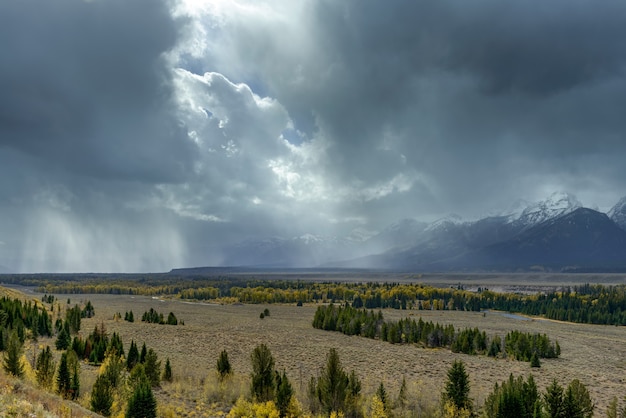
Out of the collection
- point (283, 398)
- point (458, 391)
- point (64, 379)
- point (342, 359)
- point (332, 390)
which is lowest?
point (342, 359)

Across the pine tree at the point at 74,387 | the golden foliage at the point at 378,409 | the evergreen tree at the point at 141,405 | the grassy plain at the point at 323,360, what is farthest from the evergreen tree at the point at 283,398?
the pine tree at the point at 74,387

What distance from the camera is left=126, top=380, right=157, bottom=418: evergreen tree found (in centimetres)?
2569

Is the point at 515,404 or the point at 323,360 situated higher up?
the point at 515,404

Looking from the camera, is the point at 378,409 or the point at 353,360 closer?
the point at 378,409

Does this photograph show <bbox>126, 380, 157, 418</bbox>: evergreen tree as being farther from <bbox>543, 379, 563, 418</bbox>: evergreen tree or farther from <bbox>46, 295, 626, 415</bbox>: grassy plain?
<bbox>543, 379, 563, 418</bbox>: evergreen tree

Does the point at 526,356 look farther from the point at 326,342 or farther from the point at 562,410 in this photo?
the point at 562,410

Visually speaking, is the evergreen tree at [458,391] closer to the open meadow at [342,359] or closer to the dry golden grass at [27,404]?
the open meadow at [342,359]

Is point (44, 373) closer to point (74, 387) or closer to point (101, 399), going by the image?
point (74, 387)

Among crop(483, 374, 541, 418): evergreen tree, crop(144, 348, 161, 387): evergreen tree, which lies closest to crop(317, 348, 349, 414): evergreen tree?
crop(483, 374, 541, 418): evergreen tree

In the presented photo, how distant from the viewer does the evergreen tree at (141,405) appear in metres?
25.7

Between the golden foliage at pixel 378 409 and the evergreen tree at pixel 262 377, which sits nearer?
the golden foliage at pixel 378 409

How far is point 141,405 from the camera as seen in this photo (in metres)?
25.9

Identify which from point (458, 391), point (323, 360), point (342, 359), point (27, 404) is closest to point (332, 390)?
point (458, 391)

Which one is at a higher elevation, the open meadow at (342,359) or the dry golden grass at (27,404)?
the dry golden grass at (27,404)
